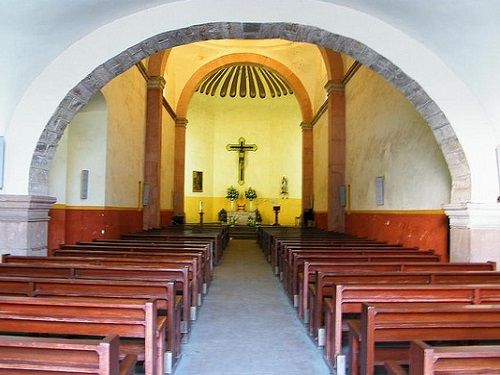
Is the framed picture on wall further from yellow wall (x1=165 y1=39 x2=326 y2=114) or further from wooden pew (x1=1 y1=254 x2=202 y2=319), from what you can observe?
wooden pew (x1=1 y1=254 x2=202 y2=319)

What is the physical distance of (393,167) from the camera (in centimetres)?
798

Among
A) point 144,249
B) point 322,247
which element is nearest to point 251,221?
point 322,247

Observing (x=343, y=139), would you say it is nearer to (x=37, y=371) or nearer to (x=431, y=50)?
(x=431, y=50)

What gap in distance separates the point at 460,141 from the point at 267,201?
15360 mm

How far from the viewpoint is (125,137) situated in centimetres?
980

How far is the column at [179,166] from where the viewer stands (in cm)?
1586

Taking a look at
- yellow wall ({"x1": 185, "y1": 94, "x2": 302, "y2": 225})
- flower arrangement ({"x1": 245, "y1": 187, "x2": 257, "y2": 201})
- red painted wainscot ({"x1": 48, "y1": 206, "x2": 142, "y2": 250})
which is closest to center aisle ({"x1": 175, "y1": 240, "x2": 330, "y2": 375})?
red painted wainscot ({"x1": 48, "y1": 206, "x2": 142, "y2": 250})

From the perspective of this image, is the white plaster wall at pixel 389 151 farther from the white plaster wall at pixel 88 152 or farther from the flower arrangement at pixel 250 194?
the flower arrangement at pixel 250 194

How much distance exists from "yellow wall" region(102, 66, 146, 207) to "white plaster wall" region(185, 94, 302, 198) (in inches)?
345

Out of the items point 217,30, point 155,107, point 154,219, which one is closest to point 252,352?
point 217,30

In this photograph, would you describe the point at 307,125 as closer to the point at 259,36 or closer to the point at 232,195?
the point at 232,195

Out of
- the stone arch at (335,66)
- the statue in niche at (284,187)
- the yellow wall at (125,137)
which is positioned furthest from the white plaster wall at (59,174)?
the statue in niche at (284,187)

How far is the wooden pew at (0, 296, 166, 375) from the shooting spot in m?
2.37

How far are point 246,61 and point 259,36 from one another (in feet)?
33.6
